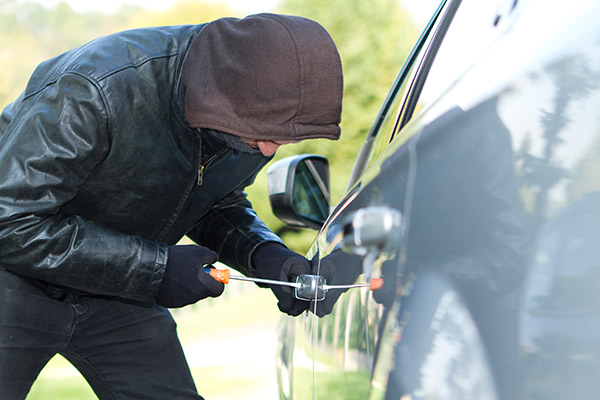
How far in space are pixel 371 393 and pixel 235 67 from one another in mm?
790

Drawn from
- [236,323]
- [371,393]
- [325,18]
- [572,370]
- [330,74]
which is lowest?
[236,323]

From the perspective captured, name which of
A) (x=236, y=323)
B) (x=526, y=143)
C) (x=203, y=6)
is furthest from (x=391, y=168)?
(x=203, y=6)

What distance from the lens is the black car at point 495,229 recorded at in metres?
0.80

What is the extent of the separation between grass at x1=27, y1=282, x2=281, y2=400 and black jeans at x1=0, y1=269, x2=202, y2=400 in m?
2.59

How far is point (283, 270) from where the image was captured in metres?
1.72

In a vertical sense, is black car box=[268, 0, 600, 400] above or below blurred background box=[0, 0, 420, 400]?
above

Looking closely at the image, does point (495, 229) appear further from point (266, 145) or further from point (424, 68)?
point (266, 145)

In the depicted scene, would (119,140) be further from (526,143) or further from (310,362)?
(526,143)

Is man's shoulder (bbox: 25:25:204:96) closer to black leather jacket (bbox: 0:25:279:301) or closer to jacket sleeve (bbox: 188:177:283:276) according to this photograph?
black leather jacket (bbox: 0:25:279:301)

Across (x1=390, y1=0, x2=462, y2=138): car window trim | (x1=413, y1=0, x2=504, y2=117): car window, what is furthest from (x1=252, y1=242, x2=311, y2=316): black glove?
(x1=413, y1=0, x2=504, y2=117): car window

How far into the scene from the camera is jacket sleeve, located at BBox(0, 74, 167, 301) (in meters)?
1.51

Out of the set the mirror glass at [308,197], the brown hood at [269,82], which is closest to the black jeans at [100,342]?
the mirror glass at [308,197]

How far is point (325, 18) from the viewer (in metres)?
13.6

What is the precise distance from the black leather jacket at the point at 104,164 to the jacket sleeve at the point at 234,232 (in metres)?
0.25
